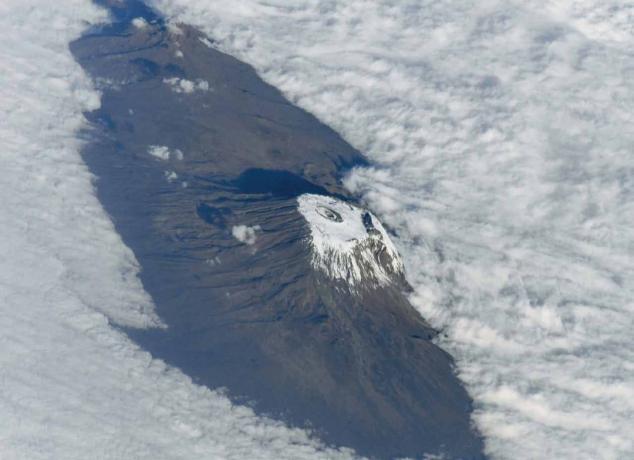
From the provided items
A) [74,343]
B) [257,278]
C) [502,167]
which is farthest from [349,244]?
[502,167]

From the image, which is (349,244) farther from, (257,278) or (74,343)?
(74,343)

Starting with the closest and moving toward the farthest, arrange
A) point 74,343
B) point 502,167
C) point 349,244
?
point 74,343
point 349,244
point 502,167

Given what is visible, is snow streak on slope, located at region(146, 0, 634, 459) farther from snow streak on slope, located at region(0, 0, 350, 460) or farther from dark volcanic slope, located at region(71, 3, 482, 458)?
snow streak on slope, located at region(0, 0, 350, 460)

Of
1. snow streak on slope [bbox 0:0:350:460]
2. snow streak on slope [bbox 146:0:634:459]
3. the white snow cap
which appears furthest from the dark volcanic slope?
snow streak on slope [bbox 146:0:634:459]

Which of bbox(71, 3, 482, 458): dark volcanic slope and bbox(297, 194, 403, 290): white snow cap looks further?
Answer: bbox(297, 194, 403, 290): white snow cap

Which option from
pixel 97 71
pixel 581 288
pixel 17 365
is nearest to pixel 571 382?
pixel 581 288
